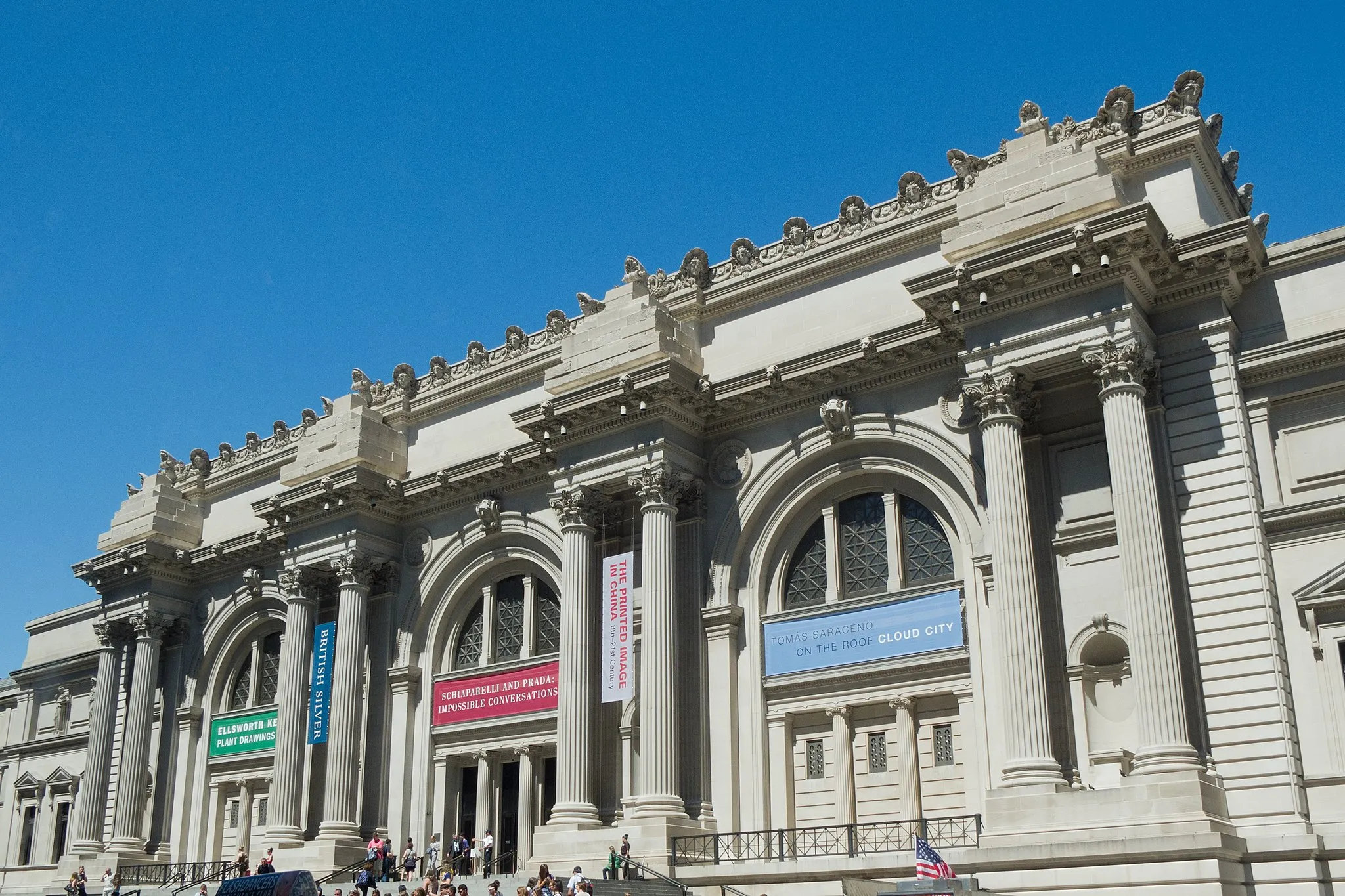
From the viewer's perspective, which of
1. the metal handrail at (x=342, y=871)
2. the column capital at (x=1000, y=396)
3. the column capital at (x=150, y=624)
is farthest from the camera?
the column capital at (x=150, y=624)

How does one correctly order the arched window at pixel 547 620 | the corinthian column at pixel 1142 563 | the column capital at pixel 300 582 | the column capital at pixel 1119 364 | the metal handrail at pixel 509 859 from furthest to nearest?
1. the column capital at pixel 300 582
2. the arched window at pixel 547 620
3. the metal handrail at pixel 509 859
4. the column capital at pixel 1119 364
5. the corinthian column at pixel 1142 563

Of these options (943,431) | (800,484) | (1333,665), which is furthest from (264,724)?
(1333,665)

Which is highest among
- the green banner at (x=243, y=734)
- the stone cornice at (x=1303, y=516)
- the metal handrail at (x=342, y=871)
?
the stone cornice at (x=1303, y=516)

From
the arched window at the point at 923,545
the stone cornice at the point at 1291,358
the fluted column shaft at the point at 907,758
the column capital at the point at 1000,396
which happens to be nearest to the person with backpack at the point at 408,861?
the fluted column shaft at the point at 907,758

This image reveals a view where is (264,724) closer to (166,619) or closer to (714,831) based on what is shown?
(166,619)

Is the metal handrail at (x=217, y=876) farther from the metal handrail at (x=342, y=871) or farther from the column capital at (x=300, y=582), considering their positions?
the column capital at (x=300, y=582)

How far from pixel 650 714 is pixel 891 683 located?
5.61 meters

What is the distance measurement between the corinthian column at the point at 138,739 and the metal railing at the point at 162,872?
2.81 feet

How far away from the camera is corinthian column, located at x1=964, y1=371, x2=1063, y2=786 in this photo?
80.9 feet

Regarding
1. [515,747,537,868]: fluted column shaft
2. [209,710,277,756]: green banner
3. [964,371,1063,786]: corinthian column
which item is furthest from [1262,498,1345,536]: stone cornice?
[209,710,277,756]: green banner

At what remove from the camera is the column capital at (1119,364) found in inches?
1012

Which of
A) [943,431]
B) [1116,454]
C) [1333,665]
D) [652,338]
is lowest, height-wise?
[1333,665]

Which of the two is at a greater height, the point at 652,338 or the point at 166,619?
the point at 652,338

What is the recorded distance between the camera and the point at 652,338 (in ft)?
110
